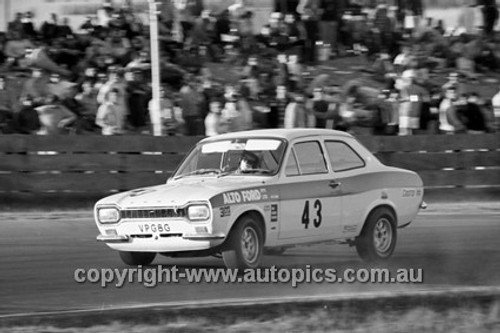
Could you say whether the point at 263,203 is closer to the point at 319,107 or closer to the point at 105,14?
the point at 319,107

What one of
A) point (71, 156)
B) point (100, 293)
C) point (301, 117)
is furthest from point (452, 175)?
point (100, 293)

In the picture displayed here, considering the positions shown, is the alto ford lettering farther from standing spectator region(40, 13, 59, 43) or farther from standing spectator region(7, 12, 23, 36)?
standing spectator region(7, 12, 23, 36)

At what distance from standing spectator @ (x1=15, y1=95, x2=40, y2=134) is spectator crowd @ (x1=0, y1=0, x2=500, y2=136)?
2 cm

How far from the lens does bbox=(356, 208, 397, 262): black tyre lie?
10.9 metres

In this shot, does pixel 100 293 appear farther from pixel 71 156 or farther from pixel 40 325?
pixel 71 156

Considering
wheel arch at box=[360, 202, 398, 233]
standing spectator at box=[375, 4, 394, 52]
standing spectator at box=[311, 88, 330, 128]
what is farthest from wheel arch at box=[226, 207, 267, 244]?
standing spectator at box=[375, 4, 394, 52]

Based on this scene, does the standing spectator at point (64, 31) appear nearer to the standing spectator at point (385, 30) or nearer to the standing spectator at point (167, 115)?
the standing spectator at point (167, 115)

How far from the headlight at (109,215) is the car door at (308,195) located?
1367 mm

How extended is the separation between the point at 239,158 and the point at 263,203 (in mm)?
654

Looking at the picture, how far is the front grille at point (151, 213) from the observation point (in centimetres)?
972

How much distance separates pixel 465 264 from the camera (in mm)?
10938

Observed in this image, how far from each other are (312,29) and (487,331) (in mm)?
12514

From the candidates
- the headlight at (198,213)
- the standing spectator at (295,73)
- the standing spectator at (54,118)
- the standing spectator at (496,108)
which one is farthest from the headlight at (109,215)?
the standing spectator at (496,108)

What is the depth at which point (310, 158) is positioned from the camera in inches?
419
